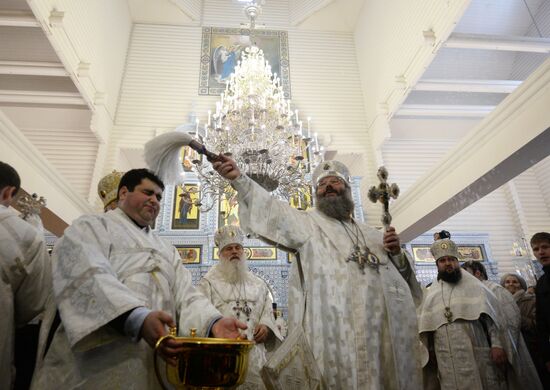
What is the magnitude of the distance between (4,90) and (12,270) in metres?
8.75

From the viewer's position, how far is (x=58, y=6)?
23.2 feet

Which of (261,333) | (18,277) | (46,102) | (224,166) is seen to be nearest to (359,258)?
(224,166)

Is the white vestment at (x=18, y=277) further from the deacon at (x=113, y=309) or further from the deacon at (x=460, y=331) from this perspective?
the deacon at (x=460, y=331)

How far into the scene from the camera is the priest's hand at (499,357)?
3.33m

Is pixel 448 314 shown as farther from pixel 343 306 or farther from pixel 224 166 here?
pixel 224 166

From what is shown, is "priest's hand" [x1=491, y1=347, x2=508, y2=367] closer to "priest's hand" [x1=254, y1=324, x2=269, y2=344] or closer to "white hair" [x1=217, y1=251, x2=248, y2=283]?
"priest's hand" [x1=254, y1=324, x2=269, y2=344]

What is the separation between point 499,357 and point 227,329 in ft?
9.84

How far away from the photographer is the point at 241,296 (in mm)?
3787

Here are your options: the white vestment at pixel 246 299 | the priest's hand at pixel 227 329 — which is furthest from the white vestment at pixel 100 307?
the white vestment at pixel 246 299

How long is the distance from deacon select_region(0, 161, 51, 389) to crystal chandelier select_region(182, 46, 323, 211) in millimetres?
3287

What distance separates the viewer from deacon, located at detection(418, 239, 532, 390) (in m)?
3.45

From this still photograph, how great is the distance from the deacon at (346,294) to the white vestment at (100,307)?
2.00 ft

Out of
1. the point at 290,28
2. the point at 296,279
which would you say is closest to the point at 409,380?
the point at 296,279

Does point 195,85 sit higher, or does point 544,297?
point 195,85
